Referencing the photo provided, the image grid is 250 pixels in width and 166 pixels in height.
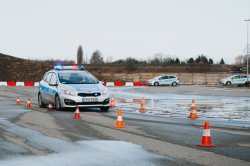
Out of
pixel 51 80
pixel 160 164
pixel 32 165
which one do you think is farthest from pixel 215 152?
pixel 51 80

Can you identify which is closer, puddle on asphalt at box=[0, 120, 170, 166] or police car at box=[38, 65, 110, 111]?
puddle on asphalt at box=[0, 120, 170, 166]

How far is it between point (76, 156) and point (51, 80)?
463 inches

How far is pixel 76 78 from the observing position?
18.8 metres

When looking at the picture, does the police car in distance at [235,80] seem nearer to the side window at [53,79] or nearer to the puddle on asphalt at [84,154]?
the side window at [53,79]

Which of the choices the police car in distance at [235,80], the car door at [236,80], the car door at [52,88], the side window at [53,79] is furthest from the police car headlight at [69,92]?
the car door at [236,80]

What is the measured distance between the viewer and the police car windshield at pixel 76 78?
18.6 metres

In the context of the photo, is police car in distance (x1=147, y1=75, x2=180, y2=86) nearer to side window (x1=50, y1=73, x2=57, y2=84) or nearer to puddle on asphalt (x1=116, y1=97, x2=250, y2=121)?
puddle on asphalt (x1=116, y1=97, x2=250, y2=121)

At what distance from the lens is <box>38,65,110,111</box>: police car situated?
1756cm

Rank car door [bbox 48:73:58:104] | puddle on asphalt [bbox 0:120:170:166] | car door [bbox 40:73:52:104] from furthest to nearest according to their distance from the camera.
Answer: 1. car door [bbox 40:73:52:104]
2. car door [bbox 48:73:58:104]
3. puddle on asphalt [bbox 0:120:170:166]

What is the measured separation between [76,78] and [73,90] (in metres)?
1.33

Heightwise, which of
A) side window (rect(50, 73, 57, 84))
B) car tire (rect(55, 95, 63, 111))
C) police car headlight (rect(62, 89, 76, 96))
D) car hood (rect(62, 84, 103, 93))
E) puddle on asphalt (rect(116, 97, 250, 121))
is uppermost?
side window (rect(50, 73, 57, 84))

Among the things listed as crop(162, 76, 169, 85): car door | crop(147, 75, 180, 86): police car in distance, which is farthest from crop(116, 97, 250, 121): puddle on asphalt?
crop(162, 76, 169, 85): car door

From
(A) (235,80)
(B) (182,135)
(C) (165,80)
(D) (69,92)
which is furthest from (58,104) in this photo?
(A) (235,80)

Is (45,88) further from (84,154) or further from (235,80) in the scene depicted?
(235,80)
